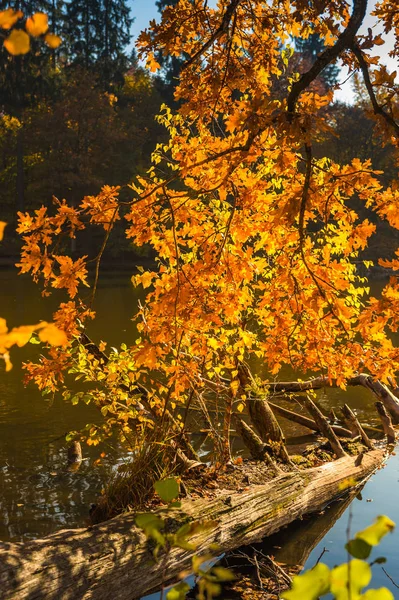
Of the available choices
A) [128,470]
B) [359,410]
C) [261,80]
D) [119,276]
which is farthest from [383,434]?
[119,276]

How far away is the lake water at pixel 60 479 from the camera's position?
5.42 metres

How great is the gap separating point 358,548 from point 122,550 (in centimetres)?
314

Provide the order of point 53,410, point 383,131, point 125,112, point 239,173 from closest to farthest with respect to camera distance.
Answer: point 383,131
point 239,173
point 53,410
point 125,112

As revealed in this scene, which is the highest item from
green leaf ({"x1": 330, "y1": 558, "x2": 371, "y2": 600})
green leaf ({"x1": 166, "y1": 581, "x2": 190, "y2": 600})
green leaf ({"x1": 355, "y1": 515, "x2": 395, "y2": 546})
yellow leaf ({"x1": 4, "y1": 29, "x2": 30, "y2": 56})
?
yellow leaf ({"x1": 4, "y1": 29, "x2": 30, "y2": 56})

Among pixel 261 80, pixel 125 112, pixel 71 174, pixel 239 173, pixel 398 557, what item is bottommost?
pixel 398 557

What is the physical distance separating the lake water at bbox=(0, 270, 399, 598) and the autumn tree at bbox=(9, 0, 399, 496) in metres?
0.79

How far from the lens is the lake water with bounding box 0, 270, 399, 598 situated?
213 inches

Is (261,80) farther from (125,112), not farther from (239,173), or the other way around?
(125,112)

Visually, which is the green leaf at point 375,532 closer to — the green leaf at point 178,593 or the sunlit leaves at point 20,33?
the green leaf at point 178,593

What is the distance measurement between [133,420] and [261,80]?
3004 millimetres

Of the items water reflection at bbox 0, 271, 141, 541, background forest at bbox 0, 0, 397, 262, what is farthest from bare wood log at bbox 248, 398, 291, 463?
background forest at bbox 0, 0, 397, 262

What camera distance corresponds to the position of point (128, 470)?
479cm

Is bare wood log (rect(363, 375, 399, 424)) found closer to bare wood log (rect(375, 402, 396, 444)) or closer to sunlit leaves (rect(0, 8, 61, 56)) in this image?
bare wood log (rect(375, 402, 396, 444))

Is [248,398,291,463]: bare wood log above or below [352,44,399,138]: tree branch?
below
